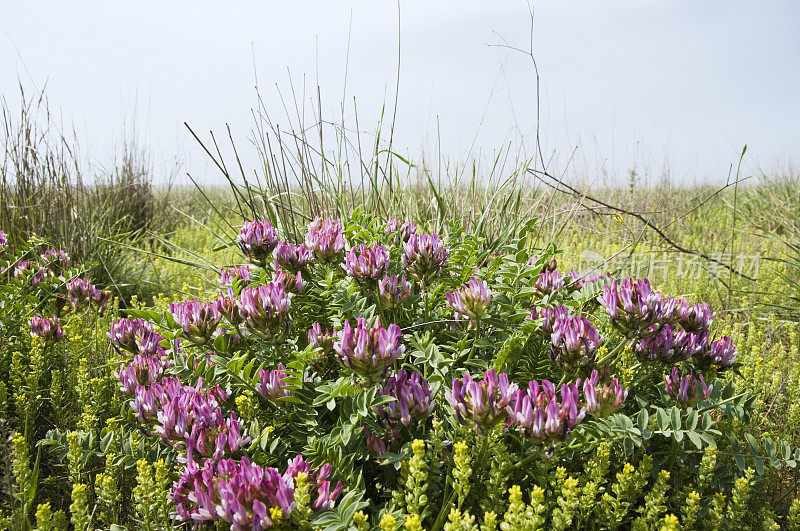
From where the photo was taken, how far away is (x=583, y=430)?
59.5 inches

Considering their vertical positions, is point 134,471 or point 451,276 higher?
point 451,276

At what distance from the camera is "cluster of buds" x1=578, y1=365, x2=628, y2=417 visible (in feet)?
4.77

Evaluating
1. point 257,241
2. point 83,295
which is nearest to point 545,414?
point 257,241

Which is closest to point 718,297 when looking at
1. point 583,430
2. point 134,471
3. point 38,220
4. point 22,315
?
point 583,430

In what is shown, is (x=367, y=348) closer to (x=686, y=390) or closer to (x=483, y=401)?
(x=483, y=401)

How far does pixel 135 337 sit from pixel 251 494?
1.21 m

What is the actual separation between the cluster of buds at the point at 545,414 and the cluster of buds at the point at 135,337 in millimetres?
1416

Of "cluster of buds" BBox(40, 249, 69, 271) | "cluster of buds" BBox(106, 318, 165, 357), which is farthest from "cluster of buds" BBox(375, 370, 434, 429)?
Result: "cluster of buds" BBox(40, 249, 69, 271)

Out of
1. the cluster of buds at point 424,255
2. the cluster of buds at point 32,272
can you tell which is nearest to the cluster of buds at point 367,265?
the cluster of buds at point 424,255

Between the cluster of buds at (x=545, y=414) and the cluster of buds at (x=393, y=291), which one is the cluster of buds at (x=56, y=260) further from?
the cluster of buds at (x=545, y=414)

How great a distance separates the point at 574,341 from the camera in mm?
1577

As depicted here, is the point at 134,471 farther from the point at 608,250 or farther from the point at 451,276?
the point at 608,250

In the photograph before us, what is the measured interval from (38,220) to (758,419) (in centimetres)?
498

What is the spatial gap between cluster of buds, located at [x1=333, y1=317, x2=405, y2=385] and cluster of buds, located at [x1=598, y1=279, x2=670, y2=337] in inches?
27.3
